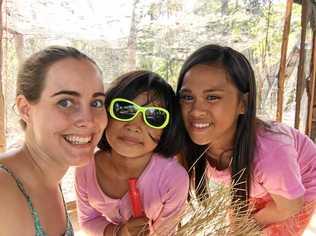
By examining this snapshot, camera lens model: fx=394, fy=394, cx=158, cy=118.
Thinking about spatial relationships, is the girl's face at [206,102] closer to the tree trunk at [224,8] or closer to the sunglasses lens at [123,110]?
the sunglasses lens at [123,110]

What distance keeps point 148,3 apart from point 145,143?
4.37 feet

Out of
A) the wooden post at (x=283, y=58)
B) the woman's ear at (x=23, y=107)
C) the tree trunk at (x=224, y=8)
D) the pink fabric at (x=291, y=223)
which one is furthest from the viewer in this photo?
the wooden post at (x=283, y=58)

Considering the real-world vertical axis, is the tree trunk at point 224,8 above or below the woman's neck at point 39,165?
above

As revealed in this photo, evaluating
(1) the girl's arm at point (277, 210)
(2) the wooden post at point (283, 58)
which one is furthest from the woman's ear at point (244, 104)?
(2) the wooden post at point (283, 58)

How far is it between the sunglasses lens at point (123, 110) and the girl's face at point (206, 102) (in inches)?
7.0

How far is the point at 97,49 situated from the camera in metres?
2.00

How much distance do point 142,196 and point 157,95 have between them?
29cm

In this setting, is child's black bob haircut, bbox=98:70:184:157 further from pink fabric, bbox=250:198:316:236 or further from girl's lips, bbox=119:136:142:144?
pink fabric, bbox=250:198:316:236

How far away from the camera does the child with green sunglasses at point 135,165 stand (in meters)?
1.07

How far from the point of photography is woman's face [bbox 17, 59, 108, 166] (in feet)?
2.67

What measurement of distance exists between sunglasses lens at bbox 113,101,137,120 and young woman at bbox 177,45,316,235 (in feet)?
0.60

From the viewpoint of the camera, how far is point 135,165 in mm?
1171

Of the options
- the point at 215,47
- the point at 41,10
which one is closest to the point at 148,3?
the point at 41,10

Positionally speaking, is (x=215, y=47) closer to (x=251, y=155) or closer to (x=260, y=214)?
(x=251, y=155)
